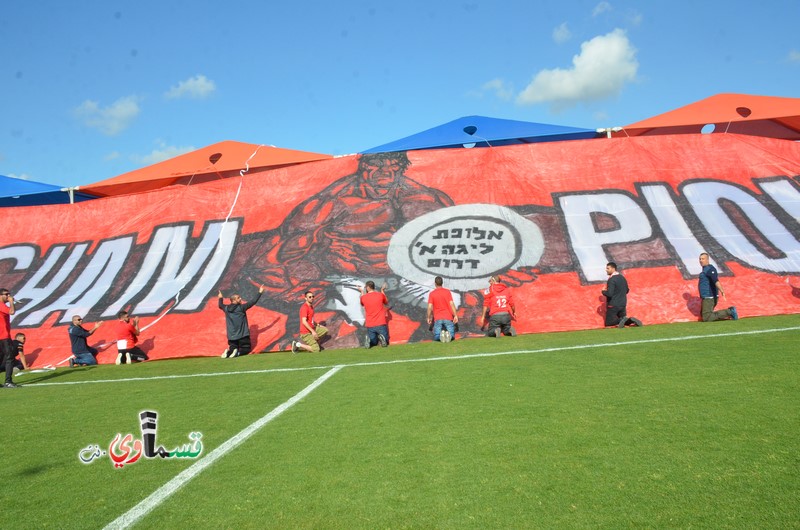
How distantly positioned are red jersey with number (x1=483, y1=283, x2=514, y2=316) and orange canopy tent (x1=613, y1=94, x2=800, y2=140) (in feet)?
33.9

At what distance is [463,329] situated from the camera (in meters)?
15.6

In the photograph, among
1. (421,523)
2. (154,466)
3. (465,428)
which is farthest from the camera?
(465,428)

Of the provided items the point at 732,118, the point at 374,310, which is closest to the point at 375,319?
the point at 374,310

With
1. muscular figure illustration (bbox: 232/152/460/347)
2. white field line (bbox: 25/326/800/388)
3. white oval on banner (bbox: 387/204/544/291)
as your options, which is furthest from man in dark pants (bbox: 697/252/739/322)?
muscular figure illustration (bbox: 232/152/460/347)

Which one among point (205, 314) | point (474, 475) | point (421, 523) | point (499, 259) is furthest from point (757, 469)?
point (205, 314)

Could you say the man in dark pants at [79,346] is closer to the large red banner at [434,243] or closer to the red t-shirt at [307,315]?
the large red banner at [434,243]

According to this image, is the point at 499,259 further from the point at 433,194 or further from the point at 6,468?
the point at 6,468

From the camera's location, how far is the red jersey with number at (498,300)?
14859 mm

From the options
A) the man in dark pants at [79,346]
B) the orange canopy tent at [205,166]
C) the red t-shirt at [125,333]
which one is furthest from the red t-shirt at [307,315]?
the orange canopy tent at [205,166]

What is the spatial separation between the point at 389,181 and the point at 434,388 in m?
11.6

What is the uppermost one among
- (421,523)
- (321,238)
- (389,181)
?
(389,181)

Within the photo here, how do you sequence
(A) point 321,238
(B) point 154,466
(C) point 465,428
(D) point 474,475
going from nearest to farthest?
1. (D) point 474,475
2. (B) point 154,466
3. (C) point 465,428
4. (A) point 321,238

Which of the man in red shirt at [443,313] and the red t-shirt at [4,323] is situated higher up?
the red t-shirt at [4,323]

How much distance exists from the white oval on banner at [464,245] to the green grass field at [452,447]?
243 inches
